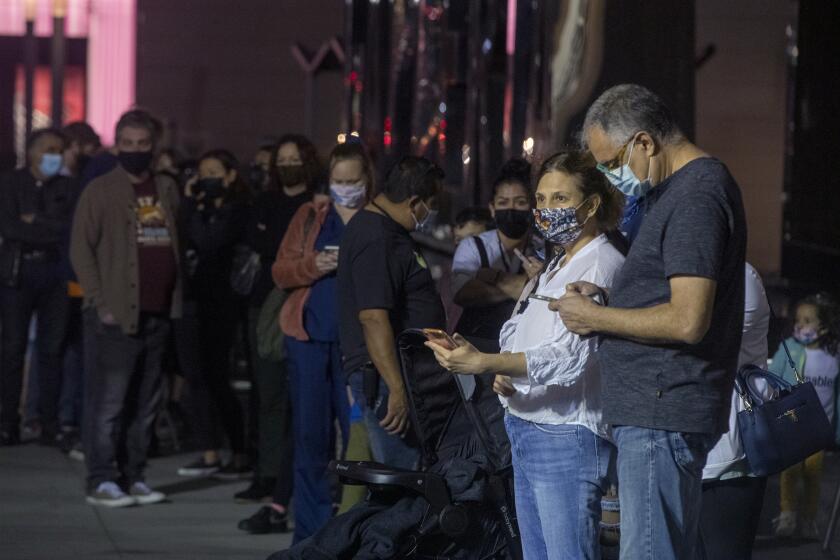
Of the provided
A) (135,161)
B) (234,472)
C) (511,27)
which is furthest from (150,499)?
(511,27)

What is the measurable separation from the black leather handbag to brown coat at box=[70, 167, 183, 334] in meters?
4.27

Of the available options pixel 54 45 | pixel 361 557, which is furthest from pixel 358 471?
pixel 54 45

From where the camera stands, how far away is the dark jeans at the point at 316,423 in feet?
23.4

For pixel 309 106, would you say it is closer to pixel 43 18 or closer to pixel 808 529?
pixel 43 18

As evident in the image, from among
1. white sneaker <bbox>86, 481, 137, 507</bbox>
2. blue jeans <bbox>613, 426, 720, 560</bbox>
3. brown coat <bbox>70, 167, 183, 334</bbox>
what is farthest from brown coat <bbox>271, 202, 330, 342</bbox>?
blue jeans <bbox>613, 426, 720, 560</bbox>

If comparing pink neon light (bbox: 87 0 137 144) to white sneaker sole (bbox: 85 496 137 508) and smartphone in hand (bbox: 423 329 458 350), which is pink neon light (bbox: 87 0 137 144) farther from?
smartphone in hand (bbox: 423 329 458 350)

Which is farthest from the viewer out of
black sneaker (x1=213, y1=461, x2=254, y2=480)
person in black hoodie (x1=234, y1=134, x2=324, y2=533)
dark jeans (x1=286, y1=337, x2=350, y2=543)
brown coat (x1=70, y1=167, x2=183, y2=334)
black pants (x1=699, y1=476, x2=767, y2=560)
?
black sneaker (x1=213, y1=461, x2=254, y2=480)

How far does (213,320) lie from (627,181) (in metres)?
5.43

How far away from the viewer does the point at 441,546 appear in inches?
216

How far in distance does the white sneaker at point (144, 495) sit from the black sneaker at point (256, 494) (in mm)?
392

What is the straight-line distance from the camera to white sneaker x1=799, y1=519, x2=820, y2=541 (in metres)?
7.58

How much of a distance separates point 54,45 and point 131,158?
12764 mm

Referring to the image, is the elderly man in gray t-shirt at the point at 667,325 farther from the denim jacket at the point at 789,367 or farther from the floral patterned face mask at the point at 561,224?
the denim jacket at the point at 789,367

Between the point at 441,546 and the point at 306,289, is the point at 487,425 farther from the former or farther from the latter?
the point at 306,289
